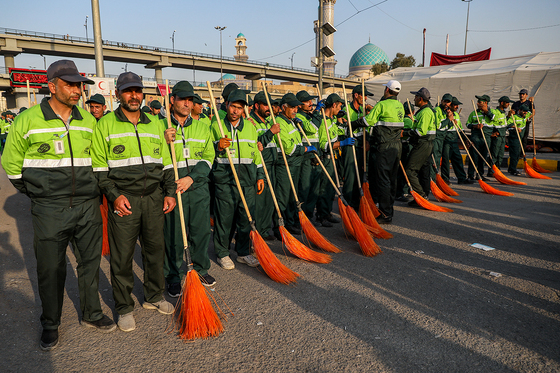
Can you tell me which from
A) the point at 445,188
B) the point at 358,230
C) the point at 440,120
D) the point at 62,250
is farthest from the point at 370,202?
the point at 62,250

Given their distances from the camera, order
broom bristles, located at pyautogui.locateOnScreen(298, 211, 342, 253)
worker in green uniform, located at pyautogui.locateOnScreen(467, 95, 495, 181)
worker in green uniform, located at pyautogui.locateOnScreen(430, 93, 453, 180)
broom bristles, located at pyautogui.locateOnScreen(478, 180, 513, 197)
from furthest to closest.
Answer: worker in green uniform, located at pyautogui.locateOnScreen(467, 95, 495, 181)
worker in green uniform, located at pyautogui.locateOnScreen(430, 93, 453, 180)
broom bristles, located at pyautogui.locateOnScreen(478, 180, 513, 197)
broom bristles, located at pyautogui.locateOnScreen(298, 211, 342, 253)

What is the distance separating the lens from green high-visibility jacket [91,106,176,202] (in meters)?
3.10

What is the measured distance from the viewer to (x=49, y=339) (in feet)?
9.76

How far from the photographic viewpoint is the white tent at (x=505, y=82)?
18.2 metres

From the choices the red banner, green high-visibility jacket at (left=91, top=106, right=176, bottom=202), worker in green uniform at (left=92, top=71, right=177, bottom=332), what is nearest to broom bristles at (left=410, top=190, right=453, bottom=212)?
worker in green uniform at (left=92, top=71, right=177, bottom=332)

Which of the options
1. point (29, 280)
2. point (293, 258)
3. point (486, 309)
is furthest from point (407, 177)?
point (29, 280)

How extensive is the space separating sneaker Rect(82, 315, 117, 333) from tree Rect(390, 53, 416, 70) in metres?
55.7

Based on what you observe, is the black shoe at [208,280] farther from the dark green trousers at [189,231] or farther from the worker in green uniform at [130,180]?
the worker in green uniform at [130,180]

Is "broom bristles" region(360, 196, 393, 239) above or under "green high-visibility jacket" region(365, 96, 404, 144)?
under

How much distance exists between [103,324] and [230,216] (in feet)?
6.11

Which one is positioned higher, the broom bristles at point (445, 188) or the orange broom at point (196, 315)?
the broom bristles at point (445, 188)

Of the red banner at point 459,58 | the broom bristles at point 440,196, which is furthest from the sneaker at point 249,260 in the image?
the red banner at point 459,58

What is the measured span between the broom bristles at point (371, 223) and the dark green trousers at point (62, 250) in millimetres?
3782

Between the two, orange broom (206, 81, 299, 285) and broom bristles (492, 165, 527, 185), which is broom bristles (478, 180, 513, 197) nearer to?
broom bristles (492, 165, 527, 185)
